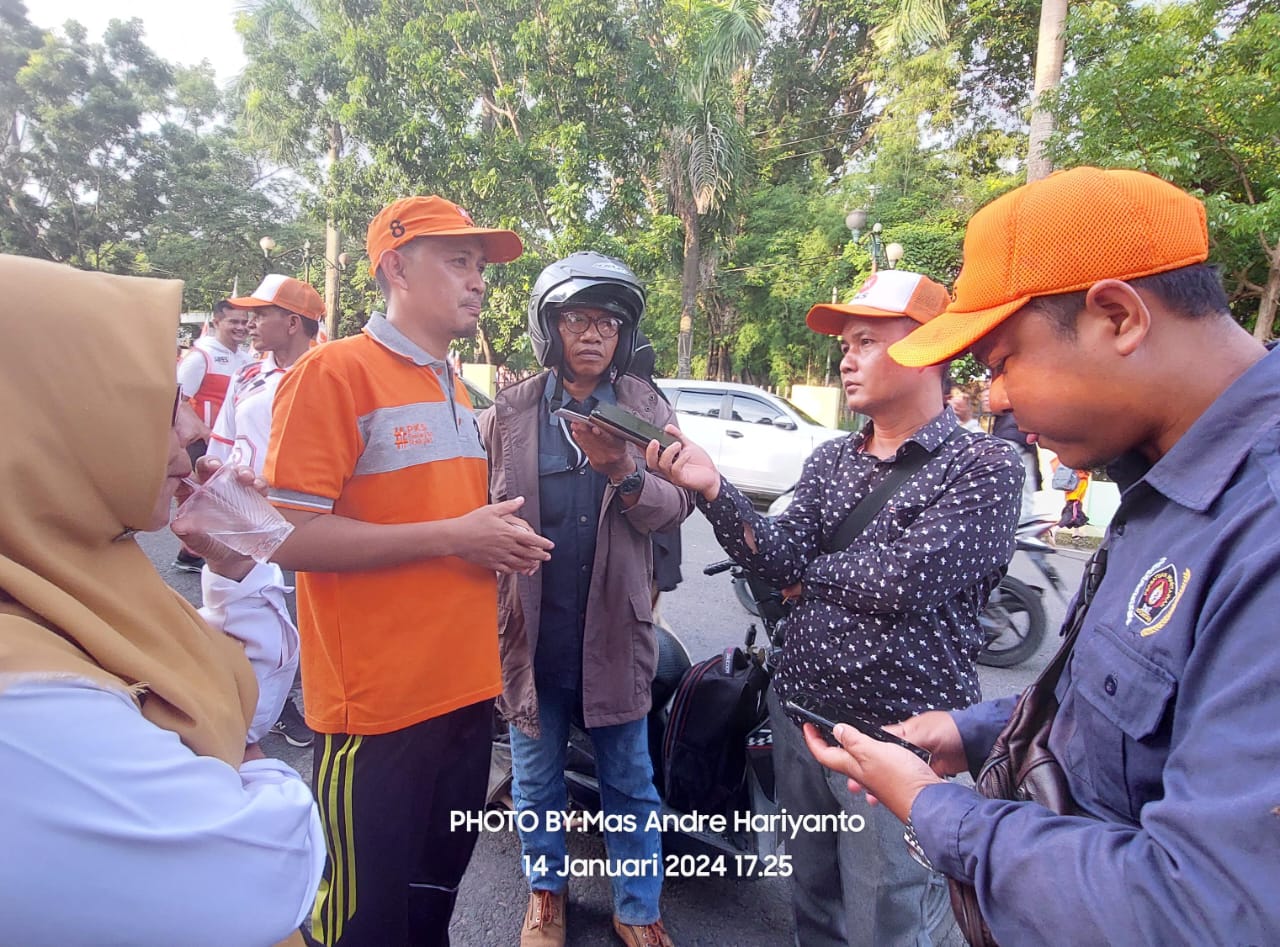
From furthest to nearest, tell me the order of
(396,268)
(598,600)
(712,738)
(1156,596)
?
(712,738)
(598,600)
(396,268)
(1156,596)

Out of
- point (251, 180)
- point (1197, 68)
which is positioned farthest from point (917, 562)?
point (251, 180)

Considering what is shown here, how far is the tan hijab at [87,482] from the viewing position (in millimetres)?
695

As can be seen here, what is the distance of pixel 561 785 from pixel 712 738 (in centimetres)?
53

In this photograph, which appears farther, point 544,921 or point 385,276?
point 544,921

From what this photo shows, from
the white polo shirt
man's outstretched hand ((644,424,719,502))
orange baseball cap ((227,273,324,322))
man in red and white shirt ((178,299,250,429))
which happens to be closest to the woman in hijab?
man's outstretched hand ((644,424,719,502))

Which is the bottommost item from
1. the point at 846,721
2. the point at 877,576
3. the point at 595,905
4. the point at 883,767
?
the point at 595,905

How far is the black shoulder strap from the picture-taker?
171cm

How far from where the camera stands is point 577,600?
2121 millimetres

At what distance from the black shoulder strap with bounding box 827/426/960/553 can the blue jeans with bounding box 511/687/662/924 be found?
0.91m

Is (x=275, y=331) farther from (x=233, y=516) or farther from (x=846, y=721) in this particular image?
(x=846, y=721)

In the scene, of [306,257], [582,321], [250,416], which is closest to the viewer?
[582,321]

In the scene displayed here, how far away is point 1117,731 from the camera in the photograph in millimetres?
870

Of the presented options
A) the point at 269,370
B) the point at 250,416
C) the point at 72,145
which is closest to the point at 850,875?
the point at 250,416

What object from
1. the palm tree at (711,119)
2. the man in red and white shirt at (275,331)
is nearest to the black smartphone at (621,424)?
the man in red and white shirt at (275,331)
